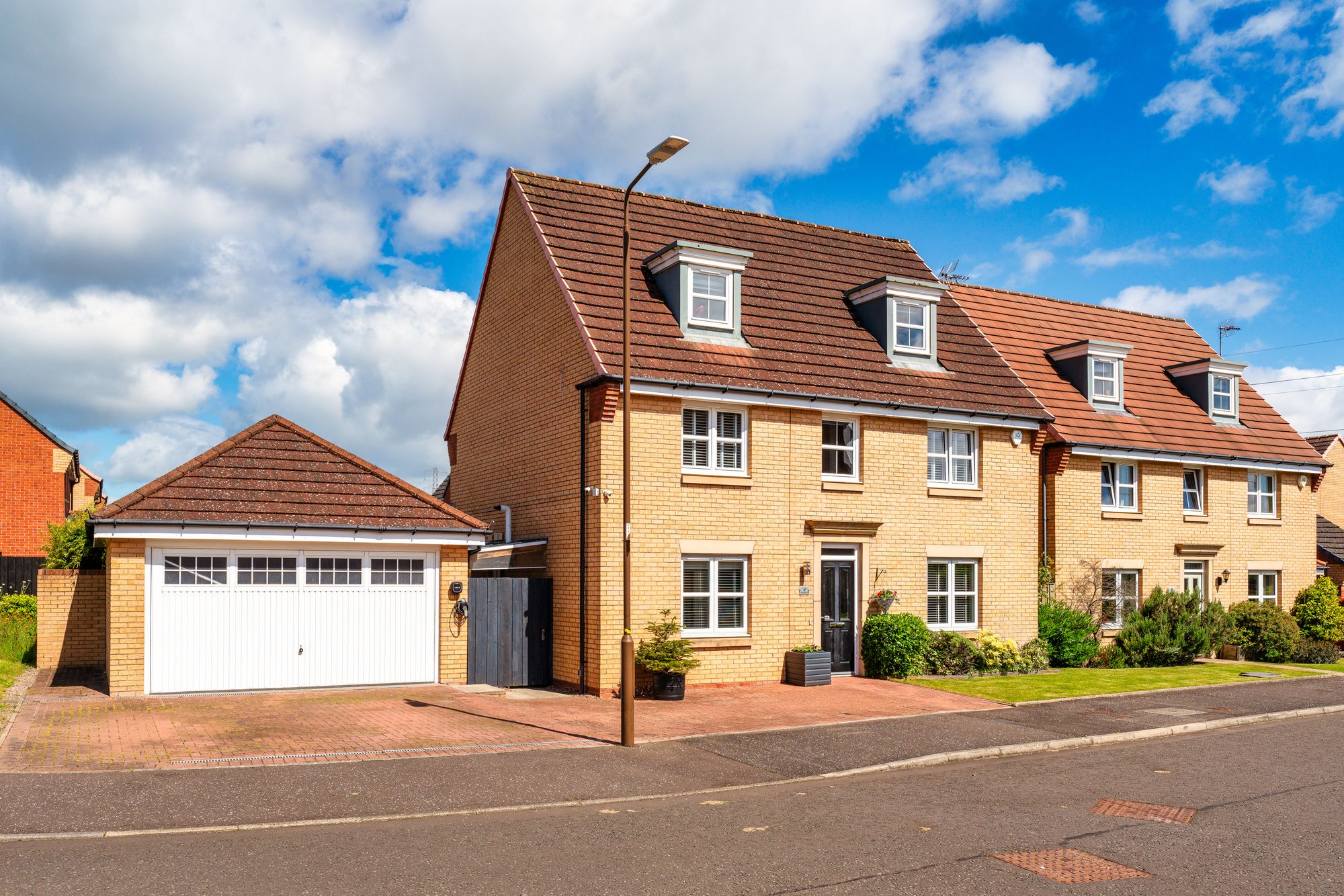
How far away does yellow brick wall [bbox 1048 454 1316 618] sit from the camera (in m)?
25.2

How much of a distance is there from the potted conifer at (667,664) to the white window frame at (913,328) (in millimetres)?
8556

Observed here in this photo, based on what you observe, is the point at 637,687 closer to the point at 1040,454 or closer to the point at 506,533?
the point at 506,533

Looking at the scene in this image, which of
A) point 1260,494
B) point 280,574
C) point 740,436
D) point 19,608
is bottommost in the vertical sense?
point 19,608

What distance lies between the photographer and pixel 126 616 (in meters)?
16.7

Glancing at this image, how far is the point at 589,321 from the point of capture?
19.4m

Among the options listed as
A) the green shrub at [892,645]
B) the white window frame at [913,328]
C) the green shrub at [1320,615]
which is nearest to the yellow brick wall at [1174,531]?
the green shrub at [1320,615]

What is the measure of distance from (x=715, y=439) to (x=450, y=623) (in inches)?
234

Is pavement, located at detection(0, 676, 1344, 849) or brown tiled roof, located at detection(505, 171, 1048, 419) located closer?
pavement, located at detection(0, 676, 1344, 849)

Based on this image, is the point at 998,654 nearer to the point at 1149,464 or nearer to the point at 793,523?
the point at 793,523

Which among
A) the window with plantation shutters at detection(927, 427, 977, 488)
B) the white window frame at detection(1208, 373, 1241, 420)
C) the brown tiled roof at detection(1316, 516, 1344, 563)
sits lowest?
the brown tiled roof at detection(1316, 516, 1344, 563)

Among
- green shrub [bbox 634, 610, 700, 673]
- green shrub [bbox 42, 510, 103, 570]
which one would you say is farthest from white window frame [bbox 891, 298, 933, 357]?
green shrub [bbox 42, 510, 103, 570]

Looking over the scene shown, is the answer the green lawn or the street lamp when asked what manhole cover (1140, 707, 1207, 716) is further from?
the street lamp

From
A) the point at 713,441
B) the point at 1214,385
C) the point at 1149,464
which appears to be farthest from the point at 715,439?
the point at 1214,385

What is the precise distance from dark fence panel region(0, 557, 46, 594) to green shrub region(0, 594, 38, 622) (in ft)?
5.75
